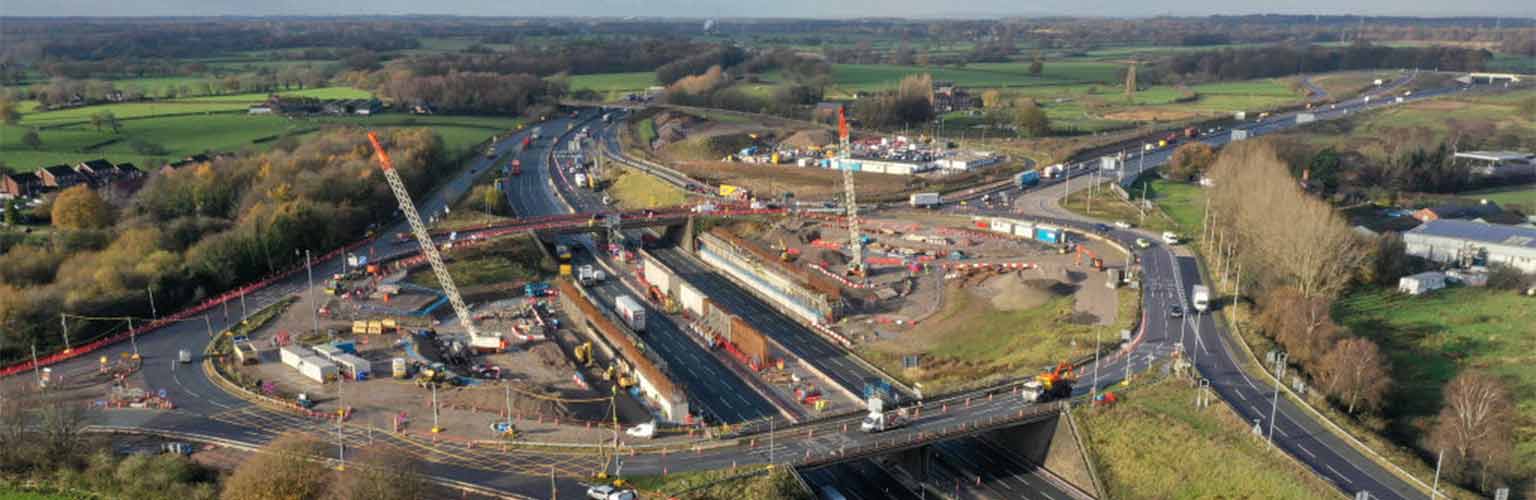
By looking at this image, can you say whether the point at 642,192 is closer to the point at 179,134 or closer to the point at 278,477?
the point at 179,134

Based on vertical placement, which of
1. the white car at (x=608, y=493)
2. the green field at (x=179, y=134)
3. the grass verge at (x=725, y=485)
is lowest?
the grass verge at (x=725, y=485)

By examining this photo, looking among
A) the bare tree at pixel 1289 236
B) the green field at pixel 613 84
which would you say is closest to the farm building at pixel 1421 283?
the bare tree at pixel 1289 236

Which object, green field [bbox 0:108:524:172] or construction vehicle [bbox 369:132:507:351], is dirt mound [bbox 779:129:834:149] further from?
construction vehicle [bbox 369:132:507:351]

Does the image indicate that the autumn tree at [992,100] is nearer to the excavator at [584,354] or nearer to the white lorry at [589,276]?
the white lorry at [589,276]

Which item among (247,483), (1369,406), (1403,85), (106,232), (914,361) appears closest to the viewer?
(247,483)

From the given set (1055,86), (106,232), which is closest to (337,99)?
(106,232)

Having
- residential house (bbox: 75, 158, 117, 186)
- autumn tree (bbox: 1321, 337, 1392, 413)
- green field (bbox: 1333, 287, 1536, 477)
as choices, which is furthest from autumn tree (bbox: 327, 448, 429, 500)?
residential house (bbox: 75, 158, 117, 186)

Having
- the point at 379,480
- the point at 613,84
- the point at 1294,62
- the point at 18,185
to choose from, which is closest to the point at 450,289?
the point at 379,480

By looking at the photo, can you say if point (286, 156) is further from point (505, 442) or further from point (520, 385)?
point (505, 442)
